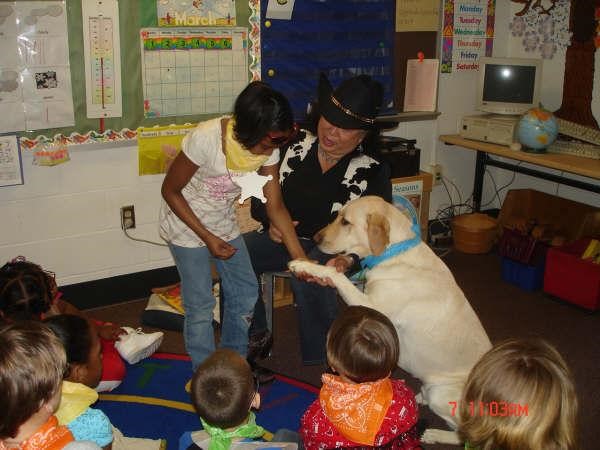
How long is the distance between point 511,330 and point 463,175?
1938 millimetres

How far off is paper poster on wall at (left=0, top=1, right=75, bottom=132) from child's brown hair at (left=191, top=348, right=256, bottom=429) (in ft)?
7.20

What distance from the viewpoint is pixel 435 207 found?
5332 mm

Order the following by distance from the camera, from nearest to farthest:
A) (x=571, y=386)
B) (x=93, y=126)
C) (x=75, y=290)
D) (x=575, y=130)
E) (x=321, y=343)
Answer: (x=571, y=386), (x=321, y=343), (x=93, y=126), (x=75, y=290), (x=575, y=130)

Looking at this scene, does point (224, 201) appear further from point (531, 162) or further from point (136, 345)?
point (531, 162)

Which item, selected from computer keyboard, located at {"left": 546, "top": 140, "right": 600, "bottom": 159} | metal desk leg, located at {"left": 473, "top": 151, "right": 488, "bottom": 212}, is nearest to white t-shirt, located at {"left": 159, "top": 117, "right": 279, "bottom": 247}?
computer keyboard, located at {"left": 546, "top": 140, "right": 600, "bottom": 159}

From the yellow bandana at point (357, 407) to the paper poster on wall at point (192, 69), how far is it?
238cm

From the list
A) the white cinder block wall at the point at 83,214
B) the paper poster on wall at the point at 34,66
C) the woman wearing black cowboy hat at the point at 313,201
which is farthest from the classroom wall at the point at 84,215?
the woman wearing black cowboy hat at the point at 313,201

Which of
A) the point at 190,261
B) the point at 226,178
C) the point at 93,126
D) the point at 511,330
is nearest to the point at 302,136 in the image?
the point at 226,178

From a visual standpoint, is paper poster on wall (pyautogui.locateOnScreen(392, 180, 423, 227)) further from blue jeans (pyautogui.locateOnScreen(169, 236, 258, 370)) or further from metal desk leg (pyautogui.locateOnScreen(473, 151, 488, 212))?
blue jeans (pyautogui.locateOnScreen(169, 236, 258, 370))

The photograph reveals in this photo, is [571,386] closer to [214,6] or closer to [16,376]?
[16,376]

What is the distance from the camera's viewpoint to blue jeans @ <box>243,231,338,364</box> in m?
3.13

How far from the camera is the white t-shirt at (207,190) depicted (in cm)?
251

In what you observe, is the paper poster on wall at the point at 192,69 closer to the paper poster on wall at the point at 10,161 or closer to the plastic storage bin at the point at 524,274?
the paper poster on wall at the point at 10,161

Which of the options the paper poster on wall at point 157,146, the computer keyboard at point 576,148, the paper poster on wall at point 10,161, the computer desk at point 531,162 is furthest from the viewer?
the computer keyboard at point 576,148
